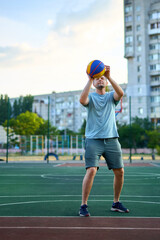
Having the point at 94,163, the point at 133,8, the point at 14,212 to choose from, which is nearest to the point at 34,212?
the point at 14,212

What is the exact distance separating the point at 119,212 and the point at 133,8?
62.1 m

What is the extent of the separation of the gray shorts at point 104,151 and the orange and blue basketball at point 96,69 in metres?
0.83

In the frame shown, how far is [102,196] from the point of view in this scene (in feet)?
20.4

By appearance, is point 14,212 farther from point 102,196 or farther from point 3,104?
point 3,104

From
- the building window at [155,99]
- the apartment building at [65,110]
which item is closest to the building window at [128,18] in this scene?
the building window at [155,99]

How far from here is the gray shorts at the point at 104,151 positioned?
14.4 ft

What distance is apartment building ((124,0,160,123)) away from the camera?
199 ft

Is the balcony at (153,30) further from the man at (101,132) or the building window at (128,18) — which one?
the man at (101,132)

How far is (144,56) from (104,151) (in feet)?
192

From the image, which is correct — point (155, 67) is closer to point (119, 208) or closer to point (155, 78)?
point (155, 78)

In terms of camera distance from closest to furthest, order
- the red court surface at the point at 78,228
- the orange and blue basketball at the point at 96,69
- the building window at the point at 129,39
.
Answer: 1. the red court surface at the point at 78,228
2. the orange and blue basketball at the point at 96,69
3. the building window at the point at 129,39

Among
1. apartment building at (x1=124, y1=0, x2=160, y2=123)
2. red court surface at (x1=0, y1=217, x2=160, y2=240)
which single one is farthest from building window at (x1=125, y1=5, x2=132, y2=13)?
red court surface at (x1=0, y1=217, x2=160, y2=240)

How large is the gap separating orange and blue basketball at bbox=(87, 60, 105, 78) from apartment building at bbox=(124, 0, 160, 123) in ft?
189

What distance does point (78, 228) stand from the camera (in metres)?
3.57
